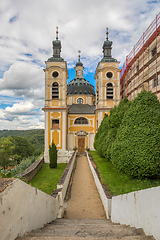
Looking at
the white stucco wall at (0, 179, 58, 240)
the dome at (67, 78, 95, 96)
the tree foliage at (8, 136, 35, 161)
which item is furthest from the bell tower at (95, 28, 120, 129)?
the tree foliage at (8, 136, 35, 161)

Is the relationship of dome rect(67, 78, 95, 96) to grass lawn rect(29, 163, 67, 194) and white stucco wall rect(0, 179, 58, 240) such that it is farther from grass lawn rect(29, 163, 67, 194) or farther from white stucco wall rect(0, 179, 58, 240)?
white stucco wall rect(0, 179, 58, 240)

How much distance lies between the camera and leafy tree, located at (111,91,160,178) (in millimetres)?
6891

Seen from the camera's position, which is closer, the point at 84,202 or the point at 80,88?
the point at 84,202

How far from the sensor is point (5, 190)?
171 centimetres

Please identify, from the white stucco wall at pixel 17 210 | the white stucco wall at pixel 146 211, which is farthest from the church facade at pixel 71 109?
the white stucco wall at pixel 146 211

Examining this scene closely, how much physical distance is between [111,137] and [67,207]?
6.10 m

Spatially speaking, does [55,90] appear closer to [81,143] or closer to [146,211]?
[81,143]

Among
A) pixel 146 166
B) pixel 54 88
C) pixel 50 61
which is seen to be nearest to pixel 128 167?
pixel 146 166

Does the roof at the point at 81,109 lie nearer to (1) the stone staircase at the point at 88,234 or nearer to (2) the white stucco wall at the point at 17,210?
(1) the stone staircase at the point at 88,234

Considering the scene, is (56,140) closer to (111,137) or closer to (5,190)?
(111,137)

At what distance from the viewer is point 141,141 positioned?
728cm

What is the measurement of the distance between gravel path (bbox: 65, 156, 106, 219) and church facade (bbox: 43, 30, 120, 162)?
1280cm

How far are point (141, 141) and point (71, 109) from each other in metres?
20.0

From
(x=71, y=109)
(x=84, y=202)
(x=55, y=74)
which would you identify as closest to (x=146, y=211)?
(x=84, y=202)
